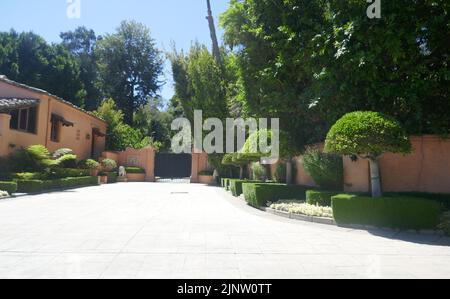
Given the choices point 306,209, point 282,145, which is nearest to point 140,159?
point 282,145

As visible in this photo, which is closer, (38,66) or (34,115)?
(34,115)

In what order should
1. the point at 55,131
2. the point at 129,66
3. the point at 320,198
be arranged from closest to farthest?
the point at 320,198, the point at 55,131, the point at 129,66

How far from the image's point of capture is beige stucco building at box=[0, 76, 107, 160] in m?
19.3

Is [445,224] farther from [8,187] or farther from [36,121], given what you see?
[36,121]

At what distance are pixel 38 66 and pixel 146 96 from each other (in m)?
14.8

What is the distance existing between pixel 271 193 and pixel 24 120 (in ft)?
54.3

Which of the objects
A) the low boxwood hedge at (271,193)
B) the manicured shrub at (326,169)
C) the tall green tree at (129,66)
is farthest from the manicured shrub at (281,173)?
the tall green tree at (129,66)

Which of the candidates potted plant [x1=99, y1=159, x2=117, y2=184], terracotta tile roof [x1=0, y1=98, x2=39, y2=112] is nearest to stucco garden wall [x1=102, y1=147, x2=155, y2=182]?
potted plant [x1=99, y1=159, x2=117, y2=184]

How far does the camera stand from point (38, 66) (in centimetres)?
3672

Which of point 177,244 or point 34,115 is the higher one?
point 34,115

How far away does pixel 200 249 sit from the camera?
6387 millimetres

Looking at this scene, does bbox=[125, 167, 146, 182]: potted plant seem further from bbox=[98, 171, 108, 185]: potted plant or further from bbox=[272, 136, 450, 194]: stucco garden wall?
bbox=[272, 136, 450, 194]: stucco garden wall
